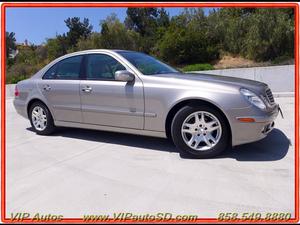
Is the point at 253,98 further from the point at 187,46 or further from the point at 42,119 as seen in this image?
the point at 187,46

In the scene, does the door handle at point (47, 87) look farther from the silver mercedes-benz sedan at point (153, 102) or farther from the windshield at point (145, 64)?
the windshield at point (145, 64)

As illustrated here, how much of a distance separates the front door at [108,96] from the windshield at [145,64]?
22 centimetres

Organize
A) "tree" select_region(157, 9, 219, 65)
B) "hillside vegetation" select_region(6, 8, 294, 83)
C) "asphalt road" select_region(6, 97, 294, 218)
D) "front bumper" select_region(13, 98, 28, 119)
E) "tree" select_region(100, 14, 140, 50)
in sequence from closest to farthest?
1. "asphalt road" select_region(6, 97, 294, 218)
2. "front bumper" select_region(13, 98, 28, 119)
3. "hillside vegetation" select_region(6, 8, 294, 83)
4. "tree" select_region(157, 9, 219, 65)
5. "tree" select_region(100, 14, 140, 50)

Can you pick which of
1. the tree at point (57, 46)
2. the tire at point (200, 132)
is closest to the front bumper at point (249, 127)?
the tire at point (200, 132)

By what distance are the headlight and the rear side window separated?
2.71m

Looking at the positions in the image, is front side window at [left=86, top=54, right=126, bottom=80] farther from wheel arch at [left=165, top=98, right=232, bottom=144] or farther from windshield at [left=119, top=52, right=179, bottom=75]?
wheel arch at [left=165, top=98, right=232, bottom=144]

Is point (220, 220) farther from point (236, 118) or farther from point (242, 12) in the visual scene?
point (242, 12)

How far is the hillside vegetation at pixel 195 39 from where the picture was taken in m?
21.2

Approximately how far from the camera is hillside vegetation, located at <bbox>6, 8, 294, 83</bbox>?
2123cm

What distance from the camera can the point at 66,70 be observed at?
5.11m

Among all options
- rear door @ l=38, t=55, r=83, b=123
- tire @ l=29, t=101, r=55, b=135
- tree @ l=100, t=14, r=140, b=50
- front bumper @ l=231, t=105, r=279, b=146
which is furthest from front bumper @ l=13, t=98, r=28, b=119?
tree @ l=100, t=14, r=140, b=50

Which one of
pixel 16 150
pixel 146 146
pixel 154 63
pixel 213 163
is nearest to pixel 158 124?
pixel 146 146

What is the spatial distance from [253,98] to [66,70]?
316 cm

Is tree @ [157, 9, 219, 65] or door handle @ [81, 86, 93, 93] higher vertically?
tree @ [157, 9, 219, 65]
